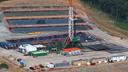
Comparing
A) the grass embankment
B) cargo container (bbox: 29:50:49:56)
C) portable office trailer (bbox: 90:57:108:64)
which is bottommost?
the grass embankment

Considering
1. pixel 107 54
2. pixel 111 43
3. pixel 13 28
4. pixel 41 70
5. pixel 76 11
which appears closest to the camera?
pixel 41 70

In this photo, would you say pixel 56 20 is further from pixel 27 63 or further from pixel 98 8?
pixel 27 63

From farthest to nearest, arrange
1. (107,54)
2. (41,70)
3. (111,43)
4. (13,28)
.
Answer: (13,28) < (111,43) < (107,54) < (41,70)

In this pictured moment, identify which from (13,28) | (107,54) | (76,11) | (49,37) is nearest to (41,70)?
(107,54)

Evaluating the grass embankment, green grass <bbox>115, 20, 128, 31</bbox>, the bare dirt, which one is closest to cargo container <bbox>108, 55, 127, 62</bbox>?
the bare dirt

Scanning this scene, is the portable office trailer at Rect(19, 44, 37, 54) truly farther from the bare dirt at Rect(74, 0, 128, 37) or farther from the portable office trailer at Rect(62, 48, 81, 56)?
the bare dirt at Rect(74, 0, 128, 37)
